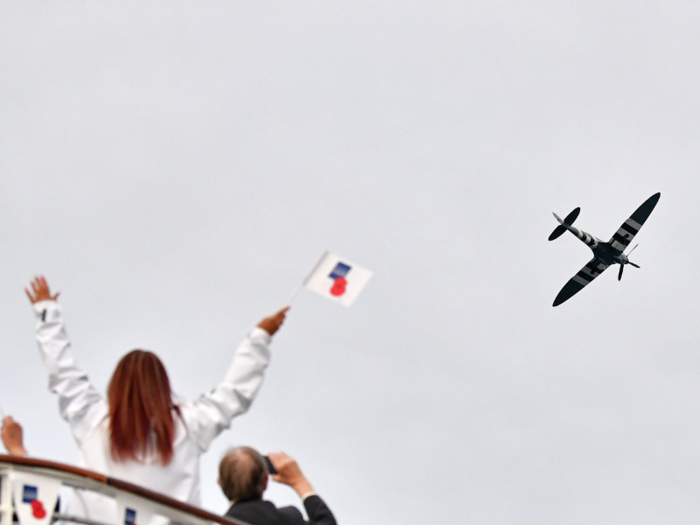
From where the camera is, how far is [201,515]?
5699 mm

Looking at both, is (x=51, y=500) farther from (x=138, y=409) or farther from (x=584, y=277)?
(x=584, y=277)

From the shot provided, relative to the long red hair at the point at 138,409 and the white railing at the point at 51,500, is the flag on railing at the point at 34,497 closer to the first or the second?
the white railing at the point at 51,500

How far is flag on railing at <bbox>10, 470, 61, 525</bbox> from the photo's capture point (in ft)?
18.6

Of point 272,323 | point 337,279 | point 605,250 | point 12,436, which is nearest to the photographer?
point 12,436

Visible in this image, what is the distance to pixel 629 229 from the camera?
158ft

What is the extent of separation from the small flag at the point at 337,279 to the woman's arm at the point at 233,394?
124cm

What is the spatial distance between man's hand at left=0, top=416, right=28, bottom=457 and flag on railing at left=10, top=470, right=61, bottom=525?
0.65 metres

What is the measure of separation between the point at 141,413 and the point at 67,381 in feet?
1.82

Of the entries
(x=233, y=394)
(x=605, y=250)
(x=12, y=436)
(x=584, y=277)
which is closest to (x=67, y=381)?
(x=12, y=436)

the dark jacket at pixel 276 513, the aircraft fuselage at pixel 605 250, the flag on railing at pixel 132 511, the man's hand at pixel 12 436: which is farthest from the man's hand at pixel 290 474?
the aircraft fuselage at pixel 605 250

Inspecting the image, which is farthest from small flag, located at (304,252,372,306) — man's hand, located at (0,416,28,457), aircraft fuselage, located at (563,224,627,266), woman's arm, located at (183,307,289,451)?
aircraft fuselage, located at (563,224,627,266)

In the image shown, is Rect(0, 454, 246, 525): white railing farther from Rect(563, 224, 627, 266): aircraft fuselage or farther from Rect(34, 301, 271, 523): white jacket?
Rect(563, 224, 627, 266): aircraft fuselage

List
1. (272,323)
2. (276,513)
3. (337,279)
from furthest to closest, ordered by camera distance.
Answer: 1. (337,279)
2. (272,323)
3. (276,513)

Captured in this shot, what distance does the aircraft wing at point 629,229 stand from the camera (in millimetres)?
47719
